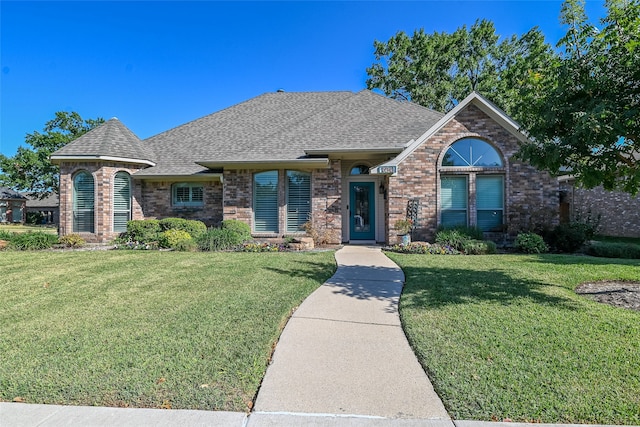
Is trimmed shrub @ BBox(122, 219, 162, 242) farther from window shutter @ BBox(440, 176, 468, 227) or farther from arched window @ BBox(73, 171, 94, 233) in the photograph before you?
window shutter @ BBox(440, 176, 468, 227)

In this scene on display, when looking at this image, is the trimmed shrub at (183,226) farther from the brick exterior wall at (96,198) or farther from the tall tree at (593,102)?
the tall tree at (593,102)

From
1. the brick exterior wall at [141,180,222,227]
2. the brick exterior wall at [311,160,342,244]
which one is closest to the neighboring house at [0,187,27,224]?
Result: the brick exterior wall at [141,180,222,227]

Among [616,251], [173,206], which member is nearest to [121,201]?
[173,206]

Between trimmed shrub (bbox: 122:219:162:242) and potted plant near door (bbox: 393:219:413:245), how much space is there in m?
9.18

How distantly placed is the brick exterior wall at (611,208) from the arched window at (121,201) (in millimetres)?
21455

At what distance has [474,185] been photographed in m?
11.4

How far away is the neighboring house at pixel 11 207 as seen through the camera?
40.9 meters

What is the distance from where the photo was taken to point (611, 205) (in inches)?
684

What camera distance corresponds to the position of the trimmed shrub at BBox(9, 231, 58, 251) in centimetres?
1133

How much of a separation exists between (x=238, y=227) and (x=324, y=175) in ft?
13.1

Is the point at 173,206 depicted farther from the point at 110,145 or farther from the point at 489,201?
the point at 489,201

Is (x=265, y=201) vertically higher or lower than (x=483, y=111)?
lower

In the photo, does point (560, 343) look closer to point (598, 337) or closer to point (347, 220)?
point (598, 337)

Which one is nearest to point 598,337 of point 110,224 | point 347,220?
point 347,220
